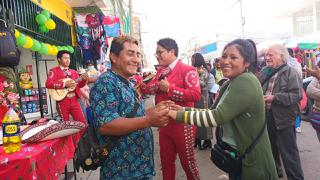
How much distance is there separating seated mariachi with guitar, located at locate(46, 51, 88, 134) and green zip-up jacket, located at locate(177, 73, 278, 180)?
14.4 feet

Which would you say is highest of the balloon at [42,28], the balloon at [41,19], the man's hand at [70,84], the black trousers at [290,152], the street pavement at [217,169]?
the balloon at [41,19]

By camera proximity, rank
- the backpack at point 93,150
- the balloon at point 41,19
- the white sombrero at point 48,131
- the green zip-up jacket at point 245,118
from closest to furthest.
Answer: the backpack at point 93,150
the green zip-up jacket at point 245,118
the white sombrero at point 48,131
the balloon at point 41,19

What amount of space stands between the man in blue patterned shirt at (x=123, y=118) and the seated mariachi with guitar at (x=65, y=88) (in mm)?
4172

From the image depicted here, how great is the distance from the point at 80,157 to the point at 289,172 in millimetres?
3093

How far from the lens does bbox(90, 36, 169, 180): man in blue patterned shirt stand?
7.34 ft

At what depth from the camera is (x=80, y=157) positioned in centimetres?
239

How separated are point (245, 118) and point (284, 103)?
1.96 meters

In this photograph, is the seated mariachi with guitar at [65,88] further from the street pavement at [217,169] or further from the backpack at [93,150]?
the backpack at [93,150]

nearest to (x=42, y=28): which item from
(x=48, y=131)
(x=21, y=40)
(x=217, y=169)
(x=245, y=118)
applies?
(x=21, y=40)

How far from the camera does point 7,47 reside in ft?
11.5

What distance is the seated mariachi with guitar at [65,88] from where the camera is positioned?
20.9ft

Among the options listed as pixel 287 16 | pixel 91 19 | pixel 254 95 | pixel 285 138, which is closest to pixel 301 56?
pixel 91 19

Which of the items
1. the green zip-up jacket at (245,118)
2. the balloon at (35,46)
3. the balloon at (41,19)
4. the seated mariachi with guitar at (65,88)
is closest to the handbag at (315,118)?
the green zip-up jacket at (245,118)

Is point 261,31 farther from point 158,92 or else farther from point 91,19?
point 158,92
